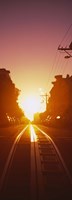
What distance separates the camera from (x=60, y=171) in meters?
14.6

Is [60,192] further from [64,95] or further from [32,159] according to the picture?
[64,95]

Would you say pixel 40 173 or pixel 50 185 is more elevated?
pixel 40 173

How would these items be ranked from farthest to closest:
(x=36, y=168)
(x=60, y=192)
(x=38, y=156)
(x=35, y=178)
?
(x=38, y=156)
(x=36, y=168)
(x=35, y=178)
(x=60, y=192)

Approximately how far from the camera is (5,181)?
40.4ft

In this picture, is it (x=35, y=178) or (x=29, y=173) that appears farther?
(x=29, y=173)

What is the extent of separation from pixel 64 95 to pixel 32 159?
3770 inches

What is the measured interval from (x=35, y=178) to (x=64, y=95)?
101217 mm

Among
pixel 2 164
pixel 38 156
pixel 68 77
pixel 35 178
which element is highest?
pixel 68 77

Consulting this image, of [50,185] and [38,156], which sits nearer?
[50,185]

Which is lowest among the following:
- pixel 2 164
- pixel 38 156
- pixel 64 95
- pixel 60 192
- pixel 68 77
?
pixel 60 192

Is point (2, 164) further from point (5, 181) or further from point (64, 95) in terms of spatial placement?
point (64, 95)

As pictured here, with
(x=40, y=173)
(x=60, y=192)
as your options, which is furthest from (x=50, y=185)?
(x=40, y=173)

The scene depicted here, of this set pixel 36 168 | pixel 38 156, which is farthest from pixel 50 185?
pixel 38 156

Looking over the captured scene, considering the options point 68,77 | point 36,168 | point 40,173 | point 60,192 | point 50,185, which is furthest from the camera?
point 68,77
